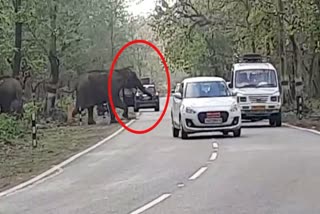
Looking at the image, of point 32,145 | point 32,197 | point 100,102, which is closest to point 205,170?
point 32,197

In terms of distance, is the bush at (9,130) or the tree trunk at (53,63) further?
the tree trunk at (53,63)

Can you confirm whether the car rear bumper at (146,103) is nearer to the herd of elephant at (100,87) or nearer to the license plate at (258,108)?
the herd of elephant at (100,87)

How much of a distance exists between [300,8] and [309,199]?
76.4 feet

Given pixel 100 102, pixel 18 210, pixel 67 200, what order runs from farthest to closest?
1. pixel 100 102
2. pixel 67 200
3. pixel 18 210

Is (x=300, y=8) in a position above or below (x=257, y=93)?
above

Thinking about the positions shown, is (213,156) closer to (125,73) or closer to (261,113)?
(261,113)

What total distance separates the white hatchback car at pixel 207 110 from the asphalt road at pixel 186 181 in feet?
5.47

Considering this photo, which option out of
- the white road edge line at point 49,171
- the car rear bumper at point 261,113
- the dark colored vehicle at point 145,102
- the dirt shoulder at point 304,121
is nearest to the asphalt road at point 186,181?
the white road edge line at point 49,171

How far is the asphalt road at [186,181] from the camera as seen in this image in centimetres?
1266

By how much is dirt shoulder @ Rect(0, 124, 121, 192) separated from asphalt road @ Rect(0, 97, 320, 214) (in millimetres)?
776

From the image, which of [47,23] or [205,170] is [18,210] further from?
[47,23]

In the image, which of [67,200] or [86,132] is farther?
[86,132]

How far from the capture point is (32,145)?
2606 cm

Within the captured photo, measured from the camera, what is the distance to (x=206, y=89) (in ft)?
90.7
